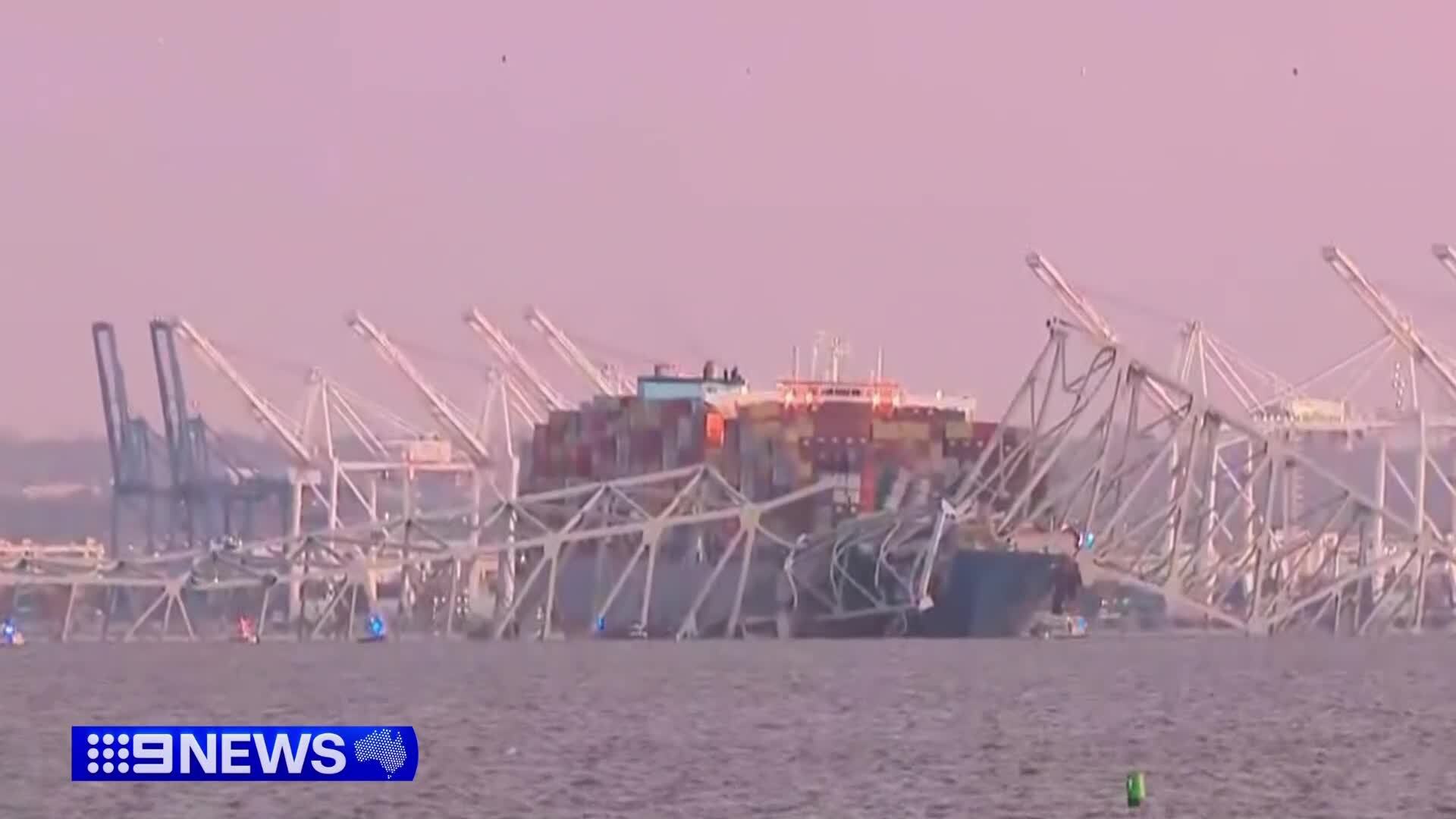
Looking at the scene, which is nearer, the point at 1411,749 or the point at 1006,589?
the point at 1411,749

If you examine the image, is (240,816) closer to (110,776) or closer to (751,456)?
(110,776)

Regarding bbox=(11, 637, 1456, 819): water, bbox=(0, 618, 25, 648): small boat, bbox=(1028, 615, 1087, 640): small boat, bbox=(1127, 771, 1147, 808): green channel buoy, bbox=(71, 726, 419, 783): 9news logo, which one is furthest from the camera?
bbox=(0, 618, 25, 648): small boat

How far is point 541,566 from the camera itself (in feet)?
522

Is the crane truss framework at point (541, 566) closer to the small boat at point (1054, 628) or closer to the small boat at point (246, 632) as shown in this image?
the small boat at point (246, 632)

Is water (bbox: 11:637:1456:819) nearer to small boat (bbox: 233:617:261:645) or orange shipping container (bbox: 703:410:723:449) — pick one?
orange shipping container (bbox: 703:410:723:449)

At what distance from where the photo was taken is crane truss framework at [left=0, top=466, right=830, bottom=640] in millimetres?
155750

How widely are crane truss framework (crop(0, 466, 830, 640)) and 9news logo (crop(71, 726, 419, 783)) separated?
9286cm

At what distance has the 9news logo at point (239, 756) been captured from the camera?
1920 inches

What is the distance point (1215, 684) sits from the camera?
9169 cm

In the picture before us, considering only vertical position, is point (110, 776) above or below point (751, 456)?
below

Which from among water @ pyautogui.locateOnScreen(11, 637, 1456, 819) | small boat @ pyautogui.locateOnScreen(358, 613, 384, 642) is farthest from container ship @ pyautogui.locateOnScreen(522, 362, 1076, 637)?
water @ pyautogui.locateOnScreen(11, 637, 1456, 819)

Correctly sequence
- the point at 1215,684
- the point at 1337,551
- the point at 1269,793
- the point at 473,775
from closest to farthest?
1. the point at 1269,793
2. the point at 473,775
3. the point at 1215,684
4. the point at 1337,551

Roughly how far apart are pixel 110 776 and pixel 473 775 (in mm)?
5916

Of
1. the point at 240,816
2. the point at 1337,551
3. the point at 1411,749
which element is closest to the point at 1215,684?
the point at 1411,749
